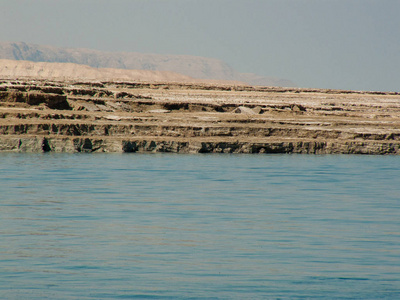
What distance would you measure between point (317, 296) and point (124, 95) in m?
49.4

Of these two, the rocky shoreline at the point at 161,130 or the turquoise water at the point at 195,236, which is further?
the rocky shoreline at the point at 161,130

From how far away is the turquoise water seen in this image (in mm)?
9773

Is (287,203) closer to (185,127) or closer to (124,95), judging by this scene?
(185,127)

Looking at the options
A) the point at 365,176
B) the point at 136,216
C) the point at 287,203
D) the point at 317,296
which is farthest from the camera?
A: the point at 365,176

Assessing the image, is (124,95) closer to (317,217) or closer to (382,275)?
(317,217)

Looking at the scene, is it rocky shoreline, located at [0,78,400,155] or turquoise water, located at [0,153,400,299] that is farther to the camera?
rocky shoreline, located at [0,78,400,155]

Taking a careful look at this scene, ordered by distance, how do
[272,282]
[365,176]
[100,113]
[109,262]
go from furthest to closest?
[100,113] < [365,176] < [109,262] < [272,282]

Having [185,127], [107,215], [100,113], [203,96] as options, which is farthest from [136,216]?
[203,96]

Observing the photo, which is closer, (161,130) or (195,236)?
(195,236)

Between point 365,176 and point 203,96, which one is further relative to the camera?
point 203,96

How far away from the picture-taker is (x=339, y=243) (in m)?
12.9

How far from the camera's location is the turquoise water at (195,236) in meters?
9.77

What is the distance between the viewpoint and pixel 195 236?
13281 mm

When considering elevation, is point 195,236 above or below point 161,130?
below
